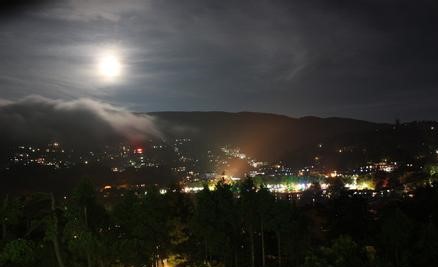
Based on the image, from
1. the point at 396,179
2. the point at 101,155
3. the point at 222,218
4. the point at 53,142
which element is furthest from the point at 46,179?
the point at 53,142

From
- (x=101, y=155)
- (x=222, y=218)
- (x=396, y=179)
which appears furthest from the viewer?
(x=101, y=155)

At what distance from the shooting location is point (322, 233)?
103 ft

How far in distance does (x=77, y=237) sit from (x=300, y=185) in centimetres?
8489

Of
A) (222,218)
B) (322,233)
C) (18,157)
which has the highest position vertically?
(18,157)

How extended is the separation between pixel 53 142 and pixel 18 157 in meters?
32.5

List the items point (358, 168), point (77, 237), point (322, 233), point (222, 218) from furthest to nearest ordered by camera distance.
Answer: point (358, 168)
point (322, 233)
point (222, 218)
point (77, 237)

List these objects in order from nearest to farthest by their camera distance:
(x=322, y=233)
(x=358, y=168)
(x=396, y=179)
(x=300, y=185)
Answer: (x=322, y=233), (x=396, y=179), (x=300, y=185), (x=358, y=168)

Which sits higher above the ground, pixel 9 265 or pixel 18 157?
pixel 18 157

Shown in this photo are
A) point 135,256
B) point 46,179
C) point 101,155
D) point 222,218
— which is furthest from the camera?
point 101,155

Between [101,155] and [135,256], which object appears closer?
[135,256]

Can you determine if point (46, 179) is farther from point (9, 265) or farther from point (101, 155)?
point (101, 155)

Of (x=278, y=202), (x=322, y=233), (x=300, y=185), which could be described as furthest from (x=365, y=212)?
(x=300, y=185)

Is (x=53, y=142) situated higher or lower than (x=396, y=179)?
higher

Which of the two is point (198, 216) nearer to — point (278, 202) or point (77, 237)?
point (278, 202)
